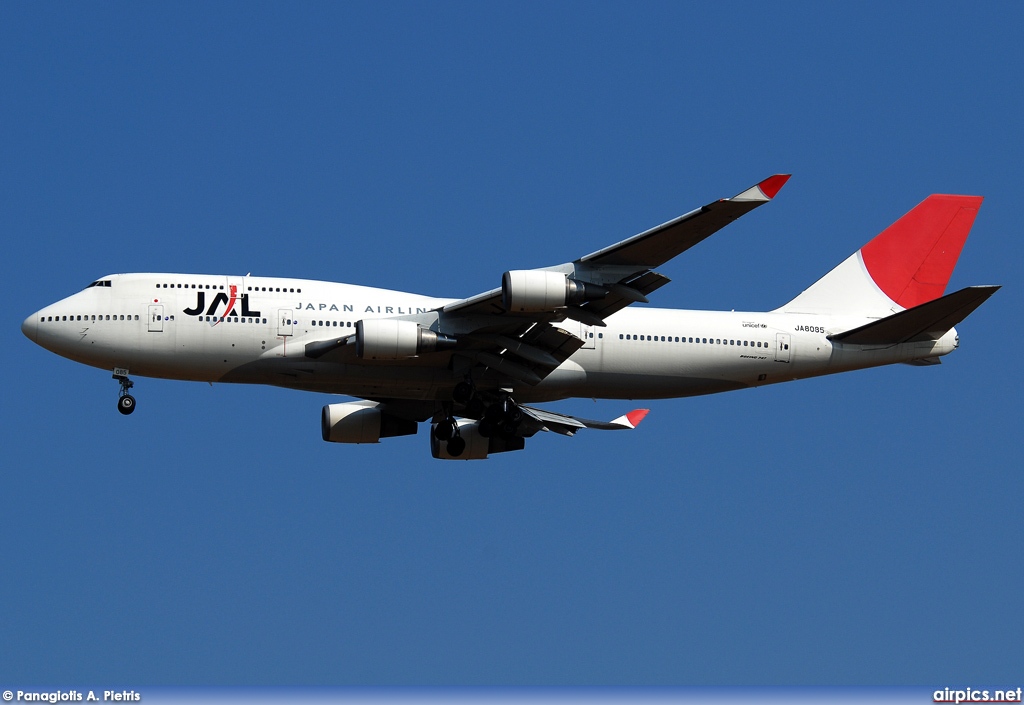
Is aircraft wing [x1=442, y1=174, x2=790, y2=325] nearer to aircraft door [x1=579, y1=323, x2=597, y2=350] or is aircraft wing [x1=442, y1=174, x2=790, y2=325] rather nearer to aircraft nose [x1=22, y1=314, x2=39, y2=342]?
aircraft door [x1=579, y1=323, x2=597, y2=350]

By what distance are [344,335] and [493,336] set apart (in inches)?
159

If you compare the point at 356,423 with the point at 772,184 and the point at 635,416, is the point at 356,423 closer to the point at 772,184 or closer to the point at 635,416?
the point at 635,416

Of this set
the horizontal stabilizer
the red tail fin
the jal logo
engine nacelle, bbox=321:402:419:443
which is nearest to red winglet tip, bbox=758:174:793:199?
→ the horizontal stabilizer

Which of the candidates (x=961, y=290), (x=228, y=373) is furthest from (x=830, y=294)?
(x=228, y=373)

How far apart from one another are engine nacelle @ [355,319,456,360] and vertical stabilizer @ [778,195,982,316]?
13.3 meters

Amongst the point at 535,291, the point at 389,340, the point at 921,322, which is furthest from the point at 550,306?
the point at 921,322

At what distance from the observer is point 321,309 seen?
38.4 m

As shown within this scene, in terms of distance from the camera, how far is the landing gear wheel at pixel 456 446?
42.7 m

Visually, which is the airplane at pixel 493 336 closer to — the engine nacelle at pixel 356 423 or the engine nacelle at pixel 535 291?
the engine nacelle at pixel 535 291

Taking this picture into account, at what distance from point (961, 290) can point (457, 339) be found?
13545 millimetres

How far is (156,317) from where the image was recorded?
37.7 m

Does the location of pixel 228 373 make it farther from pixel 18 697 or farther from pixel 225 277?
pixel 18 697

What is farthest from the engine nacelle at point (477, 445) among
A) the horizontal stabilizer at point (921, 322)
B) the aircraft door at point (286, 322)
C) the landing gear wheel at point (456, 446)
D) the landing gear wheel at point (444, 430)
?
the horizontal stabilizer at point (921, 322)

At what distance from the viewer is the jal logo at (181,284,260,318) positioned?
3769 centimetres
